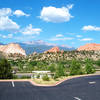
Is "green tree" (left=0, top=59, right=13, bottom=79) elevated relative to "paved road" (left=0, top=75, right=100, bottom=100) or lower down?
elevated

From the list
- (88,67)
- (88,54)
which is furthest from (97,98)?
(88,54)

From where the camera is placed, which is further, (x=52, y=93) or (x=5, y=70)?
(x=5, y=70)

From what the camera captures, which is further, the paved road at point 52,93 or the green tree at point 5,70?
the green tree at point 5,70

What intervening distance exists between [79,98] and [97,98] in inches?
56.9

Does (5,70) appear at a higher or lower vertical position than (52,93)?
higher

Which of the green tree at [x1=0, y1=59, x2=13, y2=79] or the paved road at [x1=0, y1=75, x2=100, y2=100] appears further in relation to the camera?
A: the green tree at [x1=0, y1=59, x2=13, y2=79]

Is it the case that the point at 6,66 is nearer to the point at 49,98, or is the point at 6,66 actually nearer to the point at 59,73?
the point at 59,73

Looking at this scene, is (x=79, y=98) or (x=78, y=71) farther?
(x=78, y=71)

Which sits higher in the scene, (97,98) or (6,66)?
(6,66)

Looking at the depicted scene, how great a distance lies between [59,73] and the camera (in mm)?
39312

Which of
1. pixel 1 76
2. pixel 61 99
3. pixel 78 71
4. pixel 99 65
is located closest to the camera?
pixel 61 99

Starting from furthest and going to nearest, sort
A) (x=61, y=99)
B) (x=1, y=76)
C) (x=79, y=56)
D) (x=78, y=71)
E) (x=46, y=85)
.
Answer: (x=79, y=56) < (x=78, y=71) < (x=1, y=76) < (x=46, y=85) < (x=61, y=99)

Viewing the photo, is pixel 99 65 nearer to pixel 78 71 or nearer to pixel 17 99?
pixel 78 71

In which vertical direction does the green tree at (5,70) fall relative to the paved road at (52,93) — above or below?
above
